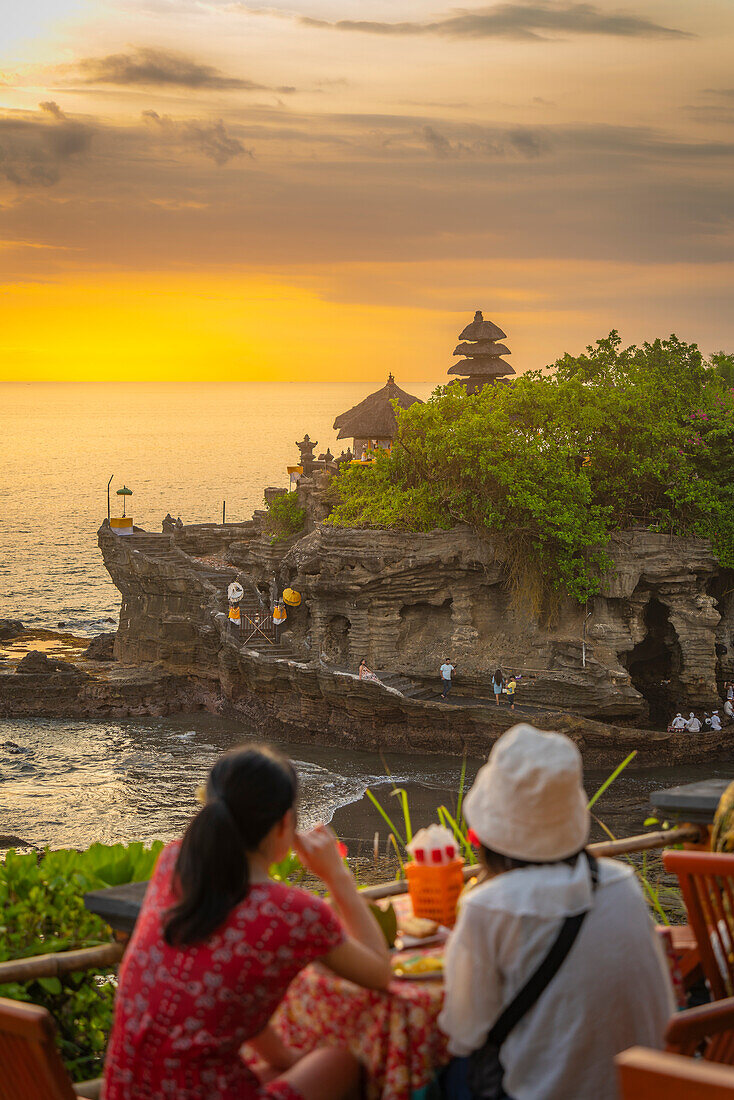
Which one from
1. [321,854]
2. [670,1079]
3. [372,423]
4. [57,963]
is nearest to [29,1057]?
[57,963]

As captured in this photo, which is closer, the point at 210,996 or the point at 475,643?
the point at 210,996

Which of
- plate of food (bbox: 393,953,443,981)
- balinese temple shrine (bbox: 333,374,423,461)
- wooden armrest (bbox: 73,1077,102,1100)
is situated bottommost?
wooden armrest (bbox: 73,1077,102,1100)

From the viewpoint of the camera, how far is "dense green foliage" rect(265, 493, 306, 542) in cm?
3809

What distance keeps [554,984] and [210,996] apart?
36.6 inches

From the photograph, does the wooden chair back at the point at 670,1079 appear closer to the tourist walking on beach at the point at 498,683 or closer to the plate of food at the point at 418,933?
the plate of food at the point at 418,933

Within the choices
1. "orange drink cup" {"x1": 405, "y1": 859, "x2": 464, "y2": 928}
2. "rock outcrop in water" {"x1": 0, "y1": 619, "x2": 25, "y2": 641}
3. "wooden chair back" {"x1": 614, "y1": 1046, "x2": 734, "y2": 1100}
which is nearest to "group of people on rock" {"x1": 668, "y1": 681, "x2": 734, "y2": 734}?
"orange drink cup" {"x1": 405, "y1": 859, "x2": 464, "y2": 928}

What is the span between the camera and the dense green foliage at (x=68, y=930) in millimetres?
4191

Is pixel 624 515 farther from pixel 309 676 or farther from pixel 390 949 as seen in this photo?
pixel 390 949

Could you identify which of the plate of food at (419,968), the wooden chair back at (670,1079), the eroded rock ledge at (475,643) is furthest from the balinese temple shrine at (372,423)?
the wooden chair back at (670,1079)

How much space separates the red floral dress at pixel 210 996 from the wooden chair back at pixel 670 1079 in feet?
3.32

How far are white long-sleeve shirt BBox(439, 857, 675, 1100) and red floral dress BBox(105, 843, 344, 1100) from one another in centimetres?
42

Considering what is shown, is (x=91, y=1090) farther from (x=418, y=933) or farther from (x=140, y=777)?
(x=140, y=777)

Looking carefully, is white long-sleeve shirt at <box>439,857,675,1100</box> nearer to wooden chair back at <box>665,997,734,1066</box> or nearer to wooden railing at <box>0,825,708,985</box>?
wooden chair back at <box>665,997,734,1066</box>

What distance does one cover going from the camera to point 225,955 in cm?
288
